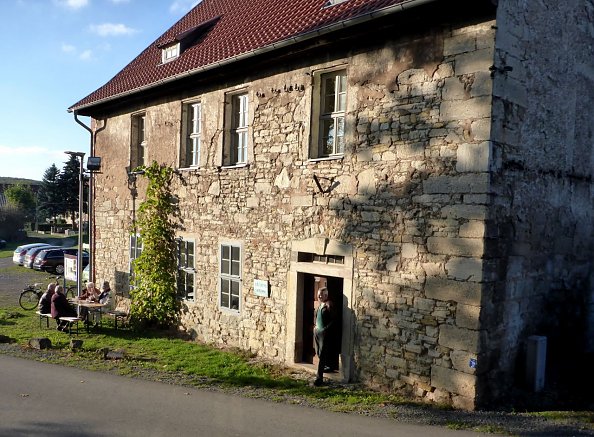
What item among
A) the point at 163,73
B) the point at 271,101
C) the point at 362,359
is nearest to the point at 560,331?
the point at 362,359

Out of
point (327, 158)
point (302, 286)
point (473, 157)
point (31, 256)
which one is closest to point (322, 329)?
point (302, 286)

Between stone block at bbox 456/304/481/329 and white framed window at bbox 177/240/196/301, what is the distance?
631cm

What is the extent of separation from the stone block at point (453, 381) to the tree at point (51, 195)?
49.0 metres

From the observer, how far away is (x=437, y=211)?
7289mm

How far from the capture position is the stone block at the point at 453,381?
687cm

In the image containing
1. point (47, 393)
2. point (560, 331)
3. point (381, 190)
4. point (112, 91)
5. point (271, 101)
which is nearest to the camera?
point (47, 393)

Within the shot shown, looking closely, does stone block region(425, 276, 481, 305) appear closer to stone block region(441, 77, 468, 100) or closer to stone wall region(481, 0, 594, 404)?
stone wall region(481, 0, 594, 404)

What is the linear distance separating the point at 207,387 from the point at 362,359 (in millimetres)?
2443

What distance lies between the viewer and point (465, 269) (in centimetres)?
696

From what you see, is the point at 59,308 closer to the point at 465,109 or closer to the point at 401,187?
the point at 401,187

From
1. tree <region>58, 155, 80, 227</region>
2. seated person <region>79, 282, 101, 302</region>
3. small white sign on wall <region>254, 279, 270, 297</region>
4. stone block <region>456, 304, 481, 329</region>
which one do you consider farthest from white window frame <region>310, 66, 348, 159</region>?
tree <region>58, 155, 80, 227</region>

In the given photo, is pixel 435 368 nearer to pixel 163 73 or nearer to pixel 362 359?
pixel 362 359

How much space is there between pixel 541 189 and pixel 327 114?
12.0 ft

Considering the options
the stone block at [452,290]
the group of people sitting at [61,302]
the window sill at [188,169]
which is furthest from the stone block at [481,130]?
the group of people sitting at [61,302]
